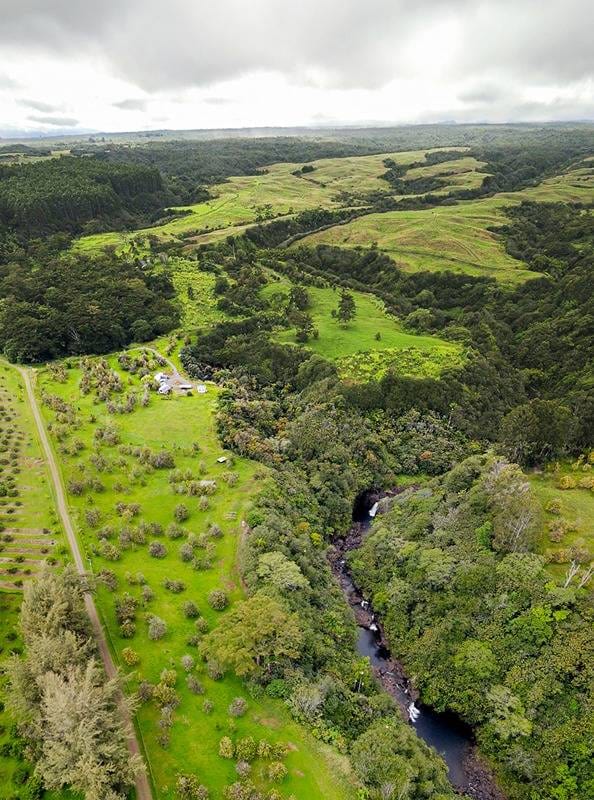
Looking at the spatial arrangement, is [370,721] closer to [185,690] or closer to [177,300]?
[185,690]

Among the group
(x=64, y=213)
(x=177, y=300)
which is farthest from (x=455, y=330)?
(x=64, y=213)

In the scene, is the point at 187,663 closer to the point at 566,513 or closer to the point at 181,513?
the point at 181,513

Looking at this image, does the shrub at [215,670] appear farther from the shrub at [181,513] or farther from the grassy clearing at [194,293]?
the grassy clearing at [194,293]

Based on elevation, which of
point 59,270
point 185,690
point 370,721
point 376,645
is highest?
point 59,270

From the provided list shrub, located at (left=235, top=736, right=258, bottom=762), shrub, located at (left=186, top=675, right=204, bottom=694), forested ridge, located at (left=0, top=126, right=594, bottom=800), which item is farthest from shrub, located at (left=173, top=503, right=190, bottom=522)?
shrub, located at (left=235, top=736, right=258, bottom=762)

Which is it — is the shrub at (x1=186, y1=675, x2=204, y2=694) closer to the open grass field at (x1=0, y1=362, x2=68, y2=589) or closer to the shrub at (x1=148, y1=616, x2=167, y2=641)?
the shrub at (x1=148, y1=616, x2=167, y2=641)

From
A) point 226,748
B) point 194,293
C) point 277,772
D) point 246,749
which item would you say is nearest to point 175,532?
point 226,748

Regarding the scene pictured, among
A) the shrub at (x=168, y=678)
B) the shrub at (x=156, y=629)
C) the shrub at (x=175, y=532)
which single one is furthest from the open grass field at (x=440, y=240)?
the shrub at (x=168, y=678)
